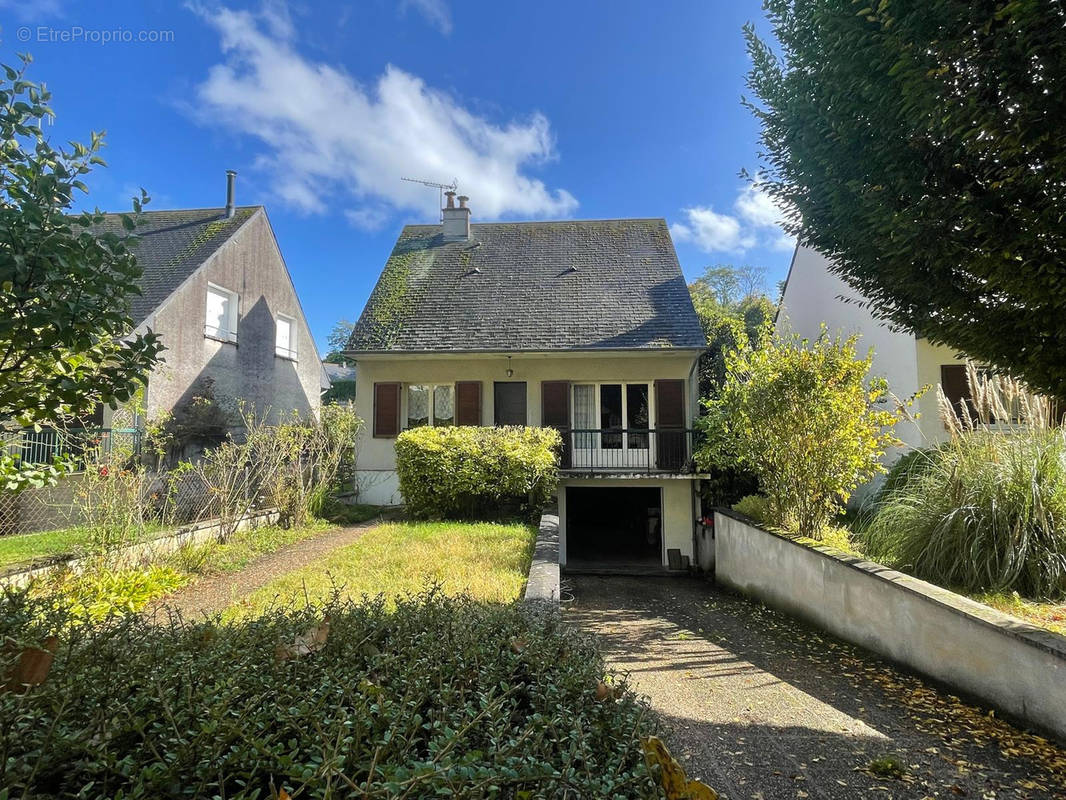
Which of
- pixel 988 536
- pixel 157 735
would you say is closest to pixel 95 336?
pixel 157 735

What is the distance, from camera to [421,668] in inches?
66.1

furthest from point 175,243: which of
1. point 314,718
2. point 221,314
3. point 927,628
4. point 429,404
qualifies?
point 927,628

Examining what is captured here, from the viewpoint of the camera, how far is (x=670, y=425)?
12.0 metres

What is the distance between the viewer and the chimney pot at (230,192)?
14719 mm

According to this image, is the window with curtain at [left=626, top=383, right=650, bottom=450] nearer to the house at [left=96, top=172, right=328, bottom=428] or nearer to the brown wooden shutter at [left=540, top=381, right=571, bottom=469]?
the brown wooden shutter at [left=540, top=381, right=571, bottom=469]

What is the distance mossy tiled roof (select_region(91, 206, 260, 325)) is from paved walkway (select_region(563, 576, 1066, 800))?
12.5 metres

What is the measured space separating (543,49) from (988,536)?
10403 millimetres

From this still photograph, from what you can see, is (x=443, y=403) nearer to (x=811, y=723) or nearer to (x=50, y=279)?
(x=811, y=723)

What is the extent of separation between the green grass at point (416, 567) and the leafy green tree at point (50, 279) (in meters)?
1.77

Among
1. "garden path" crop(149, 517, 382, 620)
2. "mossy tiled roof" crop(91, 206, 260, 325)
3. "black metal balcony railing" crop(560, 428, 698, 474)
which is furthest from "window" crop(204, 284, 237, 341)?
"black metal balcony railing" crop(560, 428, 698, 474)

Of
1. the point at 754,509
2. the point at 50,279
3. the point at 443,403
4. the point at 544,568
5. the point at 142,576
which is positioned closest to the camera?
the point at 50,279

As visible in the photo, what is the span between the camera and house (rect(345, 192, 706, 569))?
11922 mm

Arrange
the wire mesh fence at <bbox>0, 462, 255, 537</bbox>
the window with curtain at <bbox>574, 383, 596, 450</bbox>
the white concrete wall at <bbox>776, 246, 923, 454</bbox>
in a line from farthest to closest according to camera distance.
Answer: the window with curtain at <bbox>574, 383, 596, 450</bbox> → the white concrete wall at <bbox>776, 246, 923, 454</bbox> → the wire mesh fence at <bbox>0, 462, 255, 537</bbox>

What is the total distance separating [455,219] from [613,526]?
10501mm
